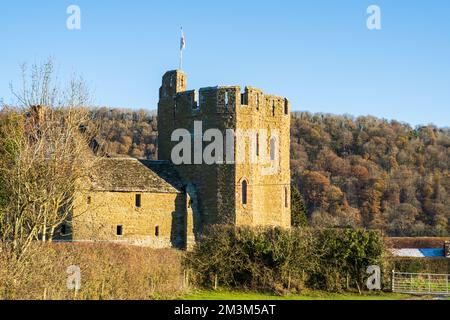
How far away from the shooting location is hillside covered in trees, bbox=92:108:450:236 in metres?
78.5

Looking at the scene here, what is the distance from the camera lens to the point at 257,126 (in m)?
35.7

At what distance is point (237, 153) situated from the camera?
3472 cm

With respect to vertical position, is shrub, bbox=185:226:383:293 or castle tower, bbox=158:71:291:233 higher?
castle tower, bbox=158:71:291:233

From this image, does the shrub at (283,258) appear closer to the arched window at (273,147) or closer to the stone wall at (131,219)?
the stone wall at (131,219)

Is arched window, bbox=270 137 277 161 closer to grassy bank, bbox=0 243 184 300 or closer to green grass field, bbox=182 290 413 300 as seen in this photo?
green grass field, bbox=182 290 413 300

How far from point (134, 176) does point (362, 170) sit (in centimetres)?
5873

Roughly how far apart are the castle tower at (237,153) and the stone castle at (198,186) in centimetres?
6

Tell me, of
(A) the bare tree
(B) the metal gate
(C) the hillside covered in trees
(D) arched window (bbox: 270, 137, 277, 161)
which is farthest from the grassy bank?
(C) the hillside covered in trees

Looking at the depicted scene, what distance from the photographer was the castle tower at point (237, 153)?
114ft

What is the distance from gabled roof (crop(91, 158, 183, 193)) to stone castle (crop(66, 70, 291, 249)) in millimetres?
49

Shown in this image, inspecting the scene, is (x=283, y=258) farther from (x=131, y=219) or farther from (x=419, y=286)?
(x=131, y=219)

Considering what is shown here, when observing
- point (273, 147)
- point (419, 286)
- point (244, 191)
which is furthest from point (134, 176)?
point (419, 286)

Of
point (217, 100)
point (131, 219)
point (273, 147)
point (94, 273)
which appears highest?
point (217, 100)
